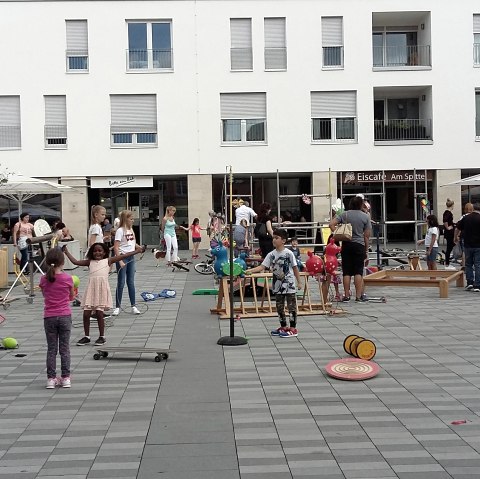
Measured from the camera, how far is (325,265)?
38.8 feet

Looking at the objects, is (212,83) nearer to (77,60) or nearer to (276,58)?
(276,58)

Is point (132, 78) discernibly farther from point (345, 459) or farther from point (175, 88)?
point (345, 459)

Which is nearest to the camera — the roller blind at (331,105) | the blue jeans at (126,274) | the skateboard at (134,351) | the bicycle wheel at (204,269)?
the skateboard at (134,351)

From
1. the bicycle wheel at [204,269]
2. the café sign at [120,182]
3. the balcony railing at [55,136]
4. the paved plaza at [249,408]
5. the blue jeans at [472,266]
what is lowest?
the paved plaza at [249,408]

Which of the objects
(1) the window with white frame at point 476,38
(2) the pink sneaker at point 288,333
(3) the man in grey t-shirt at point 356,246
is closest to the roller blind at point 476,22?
(1) the window with white frame at point 476,38

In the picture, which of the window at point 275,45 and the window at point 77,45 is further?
the window at point 275,45

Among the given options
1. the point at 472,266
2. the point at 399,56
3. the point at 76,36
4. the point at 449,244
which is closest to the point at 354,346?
the point at 472,266

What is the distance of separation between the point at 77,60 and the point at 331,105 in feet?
36.2

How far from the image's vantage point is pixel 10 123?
3070 centimetres

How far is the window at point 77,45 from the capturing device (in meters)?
30.9

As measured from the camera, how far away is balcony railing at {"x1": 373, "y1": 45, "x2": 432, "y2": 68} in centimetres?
3216

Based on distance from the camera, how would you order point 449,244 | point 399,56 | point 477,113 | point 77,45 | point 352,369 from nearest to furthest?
point 352,369
point 449,244
point 77,45
point 477,113
point 399,56

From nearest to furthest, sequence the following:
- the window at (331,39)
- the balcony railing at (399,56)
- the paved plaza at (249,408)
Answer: the paved plaza at (249,408), the window at (331,39), the balcony railing at (399,56)

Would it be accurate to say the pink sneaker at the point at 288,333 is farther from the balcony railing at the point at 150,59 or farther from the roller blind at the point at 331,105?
the balcony railing at the point at 150,59
